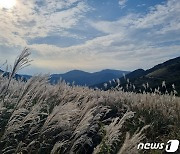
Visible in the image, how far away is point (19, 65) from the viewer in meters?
4.70

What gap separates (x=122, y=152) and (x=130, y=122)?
6.88 m

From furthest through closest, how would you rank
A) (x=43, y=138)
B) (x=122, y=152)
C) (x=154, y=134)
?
(x=154, y=134), (x=43, y=138), (x=122, y=152)

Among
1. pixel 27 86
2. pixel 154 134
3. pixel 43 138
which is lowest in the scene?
pixel 154 134

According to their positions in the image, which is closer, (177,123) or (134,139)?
(134,139)

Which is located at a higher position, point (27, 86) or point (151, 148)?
point (27, 86)

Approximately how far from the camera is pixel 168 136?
9305 millimetres

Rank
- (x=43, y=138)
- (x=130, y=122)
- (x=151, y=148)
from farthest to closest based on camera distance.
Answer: (x=130, y=122) → (x=151, y=148) → (x=43, y=138)

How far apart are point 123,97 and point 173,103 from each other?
2.73 m

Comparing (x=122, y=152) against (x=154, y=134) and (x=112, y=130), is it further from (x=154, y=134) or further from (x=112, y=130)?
(x=154, y=134)

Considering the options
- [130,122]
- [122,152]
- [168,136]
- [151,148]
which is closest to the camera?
[122,152]

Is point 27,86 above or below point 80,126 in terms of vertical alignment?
above

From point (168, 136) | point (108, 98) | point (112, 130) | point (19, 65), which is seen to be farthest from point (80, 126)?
point (108, 98)

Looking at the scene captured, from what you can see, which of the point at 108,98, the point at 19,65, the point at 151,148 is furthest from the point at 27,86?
the point at 108,98

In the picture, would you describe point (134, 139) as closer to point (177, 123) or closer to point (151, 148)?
point (151, 148)
